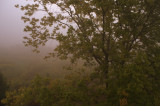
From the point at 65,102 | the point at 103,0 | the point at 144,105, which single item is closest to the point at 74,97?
the point at 65,102

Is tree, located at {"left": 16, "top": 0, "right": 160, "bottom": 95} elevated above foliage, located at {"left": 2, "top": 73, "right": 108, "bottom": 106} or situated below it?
above

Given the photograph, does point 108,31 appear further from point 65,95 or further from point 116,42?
point 65,95

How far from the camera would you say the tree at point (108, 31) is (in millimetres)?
5172

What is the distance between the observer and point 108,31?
5.29 meters

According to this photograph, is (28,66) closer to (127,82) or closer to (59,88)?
(59,88)

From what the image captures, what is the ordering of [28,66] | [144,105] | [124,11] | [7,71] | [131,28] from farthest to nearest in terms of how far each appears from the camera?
1. [28,66]
2. [7,71]
3. [131,28]
4. [124,11]
5. [144,105]

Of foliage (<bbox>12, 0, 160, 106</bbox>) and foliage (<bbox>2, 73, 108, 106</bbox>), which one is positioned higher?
foliage (<bbox>12, 0, 160, 106</bbox>)

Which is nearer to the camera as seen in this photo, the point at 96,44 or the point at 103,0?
the point at 103,0

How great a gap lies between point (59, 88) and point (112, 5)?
387cm

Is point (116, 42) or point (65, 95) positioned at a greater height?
point (116, 42)

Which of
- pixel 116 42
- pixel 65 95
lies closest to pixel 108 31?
pixel 116 42

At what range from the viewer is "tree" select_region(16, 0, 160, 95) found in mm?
5172

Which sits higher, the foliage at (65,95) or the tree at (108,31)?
the tree at (108,31)

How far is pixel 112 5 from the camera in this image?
5.17 meters
